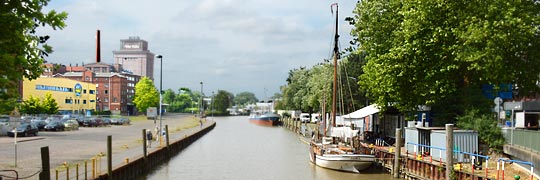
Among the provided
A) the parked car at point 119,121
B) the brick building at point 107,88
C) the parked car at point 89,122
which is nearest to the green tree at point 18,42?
the parked car at point 89,122

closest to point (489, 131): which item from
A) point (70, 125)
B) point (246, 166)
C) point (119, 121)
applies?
point (246, 166)

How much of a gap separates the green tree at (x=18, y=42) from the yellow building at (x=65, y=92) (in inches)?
3601

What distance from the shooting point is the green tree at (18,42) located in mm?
11523

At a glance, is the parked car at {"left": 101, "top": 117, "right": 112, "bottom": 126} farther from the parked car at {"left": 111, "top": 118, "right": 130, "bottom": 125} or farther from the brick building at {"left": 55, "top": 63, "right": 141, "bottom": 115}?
the brick building at {"left": 55, "top": 63, "right": 141, "bottom": 115}

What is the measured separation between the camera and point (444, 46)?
31531mm

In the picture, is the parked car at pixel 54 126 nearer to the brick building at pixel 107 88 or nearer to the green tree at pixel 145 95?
the green tree at pixel 145 95

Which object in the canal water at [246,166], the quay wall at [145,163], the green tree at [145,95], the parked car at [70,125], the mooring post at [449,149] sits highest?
the green tree at [145,95]

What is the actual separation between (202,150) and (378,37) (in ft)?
86.1

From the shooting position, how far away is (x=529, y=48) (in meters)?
29.5

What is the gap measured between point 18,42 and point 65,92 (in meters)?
114

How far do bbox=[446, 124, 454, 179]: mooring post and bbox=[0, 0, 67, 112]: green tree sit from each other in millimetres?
18614

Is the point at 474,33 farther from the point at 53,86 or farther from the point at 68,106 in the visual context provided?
the point at 68,106

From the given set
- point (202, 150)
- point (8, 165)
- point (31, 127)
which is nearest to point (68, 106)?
point (31, 127)

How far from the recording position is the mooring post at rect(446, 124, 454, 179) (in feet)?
82.6
